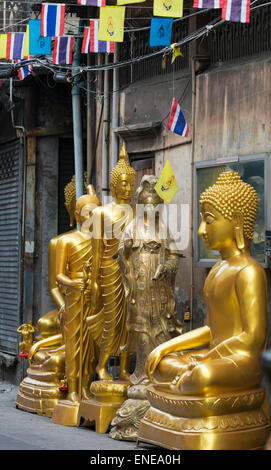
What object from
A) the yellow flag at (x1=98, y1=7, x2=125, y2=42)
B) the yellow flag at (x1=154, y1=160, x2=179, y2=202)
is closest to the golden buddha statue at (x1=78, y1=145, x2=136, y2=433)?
the yellow flag at (x1=154, y1=160, x2=179, y2=202)

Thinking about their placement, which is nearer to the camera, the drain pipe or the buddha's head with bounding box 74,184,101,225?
the buddha's head with bounding box 74,184,101,225

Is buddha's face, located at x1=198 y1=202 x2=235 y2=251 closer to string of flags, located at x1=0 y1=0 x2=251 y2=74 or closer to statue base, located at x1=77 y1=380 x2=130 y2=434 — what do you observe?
string of flags, located at x1=0 y1=0 x2=251 y2=74

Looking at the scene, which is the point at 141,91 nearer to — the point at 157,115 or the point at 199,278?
the point at 157,115

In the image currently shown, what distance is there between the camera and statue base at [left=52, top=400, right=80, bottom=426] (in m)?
9.88

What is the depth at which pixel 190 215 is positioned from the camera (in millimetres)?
10273

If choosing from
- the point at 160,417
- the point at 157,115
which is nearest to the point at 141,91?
the point at 157,115

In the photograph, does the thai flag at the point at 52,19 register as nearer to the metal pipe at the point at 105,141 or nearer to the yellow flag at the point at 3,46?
the yellow flag at the point at 3,46

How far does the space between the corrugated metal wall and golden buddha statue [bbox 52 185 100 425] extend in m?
3.53

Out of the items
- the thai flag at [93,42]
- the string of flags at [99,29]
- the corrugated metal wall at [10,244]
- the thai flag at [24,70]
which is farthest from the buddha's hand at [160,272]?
the corrugated metal wall at [10,244]

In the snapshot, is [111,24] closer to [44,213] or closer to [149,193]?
[149,193]

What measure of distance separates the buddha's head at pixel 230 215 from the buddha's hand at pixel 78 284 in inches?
103

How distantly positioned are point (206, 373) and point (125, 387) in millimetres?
2246
